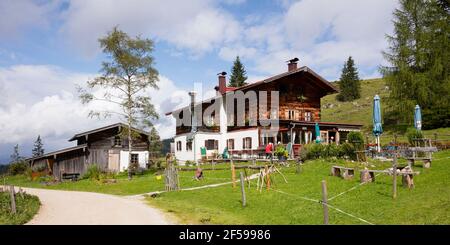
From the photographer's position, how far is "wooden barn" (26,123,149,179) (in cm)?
4016

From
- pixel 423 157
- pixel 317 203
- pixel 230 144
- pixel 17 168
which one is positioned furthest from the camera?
pixel 17 168

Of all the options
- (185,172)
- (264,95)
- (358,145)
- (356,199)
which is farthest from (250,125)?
(356,199)

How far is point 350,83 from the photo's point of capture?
85.1 meters

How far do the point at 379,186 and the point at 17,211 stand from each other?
14263mm

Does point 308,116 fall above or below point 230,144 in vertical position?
above

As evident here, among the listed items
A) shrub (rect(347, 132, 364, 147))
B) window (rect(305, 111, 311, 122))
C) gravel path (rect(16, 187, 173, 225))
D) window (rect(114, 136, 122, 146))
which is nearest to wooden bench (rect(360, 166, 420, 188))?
shrub (rect(347, 132, 364, 147))

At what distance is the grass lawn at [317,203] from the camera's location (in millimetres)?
11559

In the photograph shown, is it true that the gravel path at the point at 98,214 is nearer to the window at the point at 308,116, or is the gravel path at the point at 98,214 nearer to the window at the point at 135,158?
the window at the point at 135,158

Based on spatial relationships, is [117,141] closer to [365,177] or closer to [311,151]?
[311,151]

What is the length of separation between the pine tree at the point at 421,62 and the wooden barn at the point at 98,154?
2809 cm

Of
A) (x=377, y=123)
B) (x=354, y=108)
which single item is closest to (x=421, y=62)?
(x=377, y=123)

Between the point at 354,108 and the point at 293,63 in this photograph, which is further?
the point at 354,108

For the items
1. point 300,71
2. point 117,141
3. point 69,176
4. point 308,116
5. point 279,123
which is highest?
point 300,71

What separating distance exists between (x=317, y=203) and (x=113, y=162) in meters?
30.7
